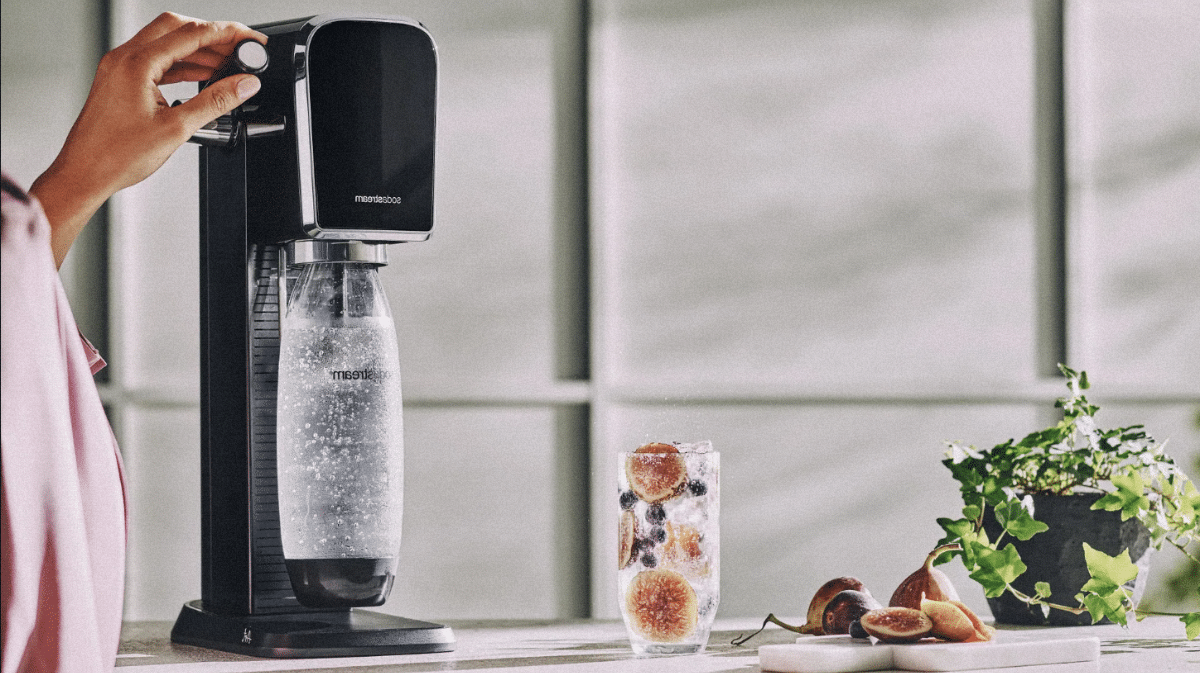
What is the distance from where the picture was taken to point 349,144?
1102 millimetres

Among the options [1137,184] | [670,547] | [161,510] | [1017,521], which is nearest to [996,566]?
[1017,521]

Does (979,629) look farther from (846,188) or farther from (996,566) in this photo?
(846,188)

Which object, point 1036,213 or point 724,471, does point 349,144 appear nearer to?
point 724,471

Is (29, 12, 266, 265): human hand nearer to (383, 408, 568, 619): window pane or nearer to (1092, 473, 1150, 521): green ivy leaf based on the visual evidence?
(1092, 473, 1150, 521): green ivy leaf

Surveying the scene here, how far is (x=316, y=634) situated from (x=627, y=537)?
0.90ft

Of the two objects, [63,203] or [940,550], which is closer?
[63,203]

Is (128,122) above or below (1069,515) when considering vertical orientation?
above

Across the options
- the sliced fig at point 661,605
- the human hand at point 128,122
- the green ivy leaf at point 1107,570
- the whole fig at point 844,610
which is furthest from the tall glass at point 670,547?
the human hand at point 128,122

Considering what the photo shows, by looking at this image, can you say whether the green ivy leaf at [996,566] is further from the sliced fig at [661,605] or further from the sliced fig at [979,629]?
the sliced fig at [661,605]

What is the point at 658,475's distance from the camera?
110cm

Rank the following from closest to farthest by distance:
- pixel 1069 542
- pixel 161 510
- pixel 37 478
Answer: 1. pixel 37 478
2. pixel 1069 542
3. pixel 161 510

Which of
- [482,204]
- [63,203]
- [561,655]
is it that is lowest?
[561,655]

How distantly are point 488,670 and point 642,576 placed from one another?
16cm

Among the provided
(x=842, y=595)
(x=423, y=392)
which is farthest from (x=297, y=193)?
(x=423, y=392)
